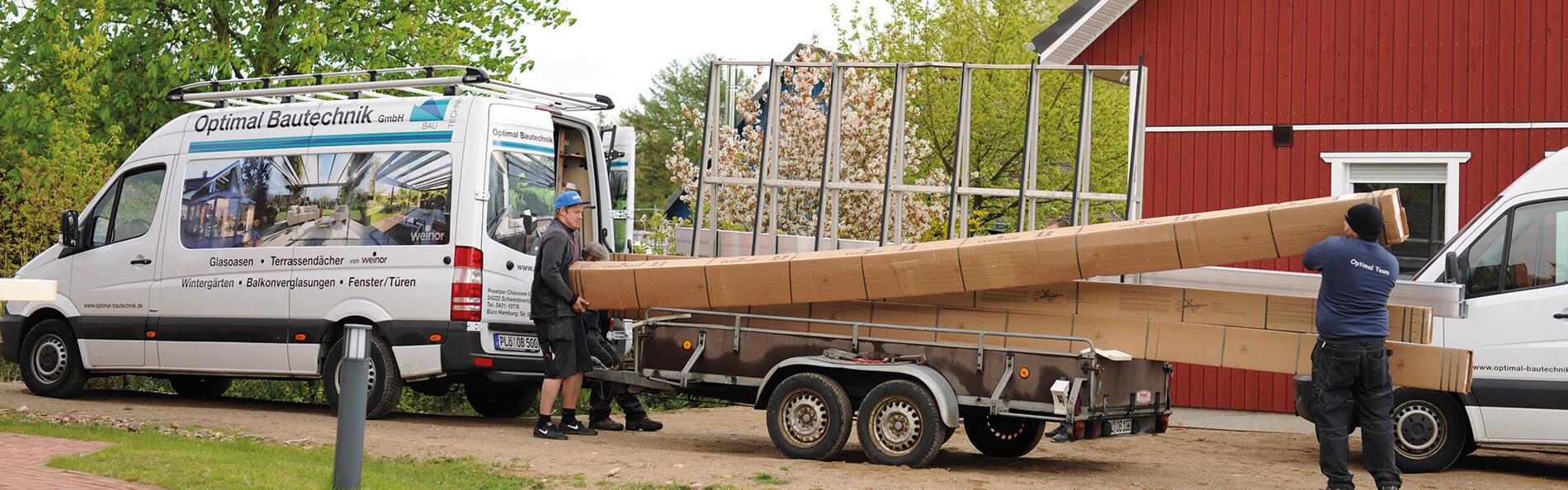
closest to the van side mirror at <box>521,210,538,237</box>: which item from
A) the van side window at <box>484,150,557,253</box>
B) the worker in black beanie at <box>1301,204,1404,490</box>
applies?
the van side window at <box>484,150,557,253</box>

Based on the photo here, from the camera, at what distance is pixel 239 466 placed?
6828mm

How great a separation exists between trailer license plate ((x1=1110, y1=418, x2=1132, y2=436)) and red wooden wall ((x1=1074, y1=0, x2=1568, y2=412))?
4937mm

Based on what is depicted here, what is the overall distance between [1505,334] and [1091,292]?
9.53 ft

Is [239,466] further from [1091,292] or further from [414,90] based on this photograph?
[1091,292]

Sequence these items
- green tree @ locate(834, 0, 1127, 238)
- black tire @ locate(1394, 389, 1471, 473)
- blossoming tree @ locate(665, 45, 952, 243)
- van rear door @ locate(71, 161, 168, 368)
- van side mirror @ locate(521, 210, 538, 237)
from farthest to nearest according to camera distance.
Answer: green tree @ locate(834, 0, 1127, 238) → blossoming tree @ locate(665, 45, 952, 243) → van rear door @ locate(71, 161, 168, 368) → van side mirror @ locate(521, 210, 538, 237) → black tire @ locate(1394, 389, 1471, 473)

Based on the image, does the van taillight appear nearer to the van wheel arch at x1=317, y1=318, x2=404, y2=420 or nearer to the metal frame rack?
the van wheel arch at x1=317, y1=318, x2=404, y2=420

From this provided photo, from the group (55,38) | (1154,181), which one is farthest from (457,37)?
(1154,181)

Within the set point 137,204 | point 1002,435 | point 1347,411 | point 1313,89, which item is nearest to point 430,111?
point 137,204

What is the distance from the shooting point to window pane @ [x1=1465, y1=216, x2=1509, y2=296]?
876 centimetres

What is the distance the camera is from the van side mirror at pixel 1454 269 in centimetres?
872

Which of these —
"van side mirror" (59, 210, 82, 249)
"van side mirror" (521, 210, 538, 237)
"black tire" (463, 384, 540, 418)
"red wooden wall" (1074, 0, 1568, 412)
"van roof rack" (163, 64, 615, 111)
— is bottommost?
"black tire" (463, 384, 540, 418)

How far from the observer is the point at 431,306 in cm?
936

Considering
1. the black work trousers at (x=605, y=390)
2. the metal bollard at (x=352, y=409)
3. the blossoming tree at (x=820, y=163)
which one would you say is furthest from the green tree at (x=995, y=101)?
the metal bollard at (x=352, y=409)

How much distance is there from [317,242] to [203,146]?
1535 mm
